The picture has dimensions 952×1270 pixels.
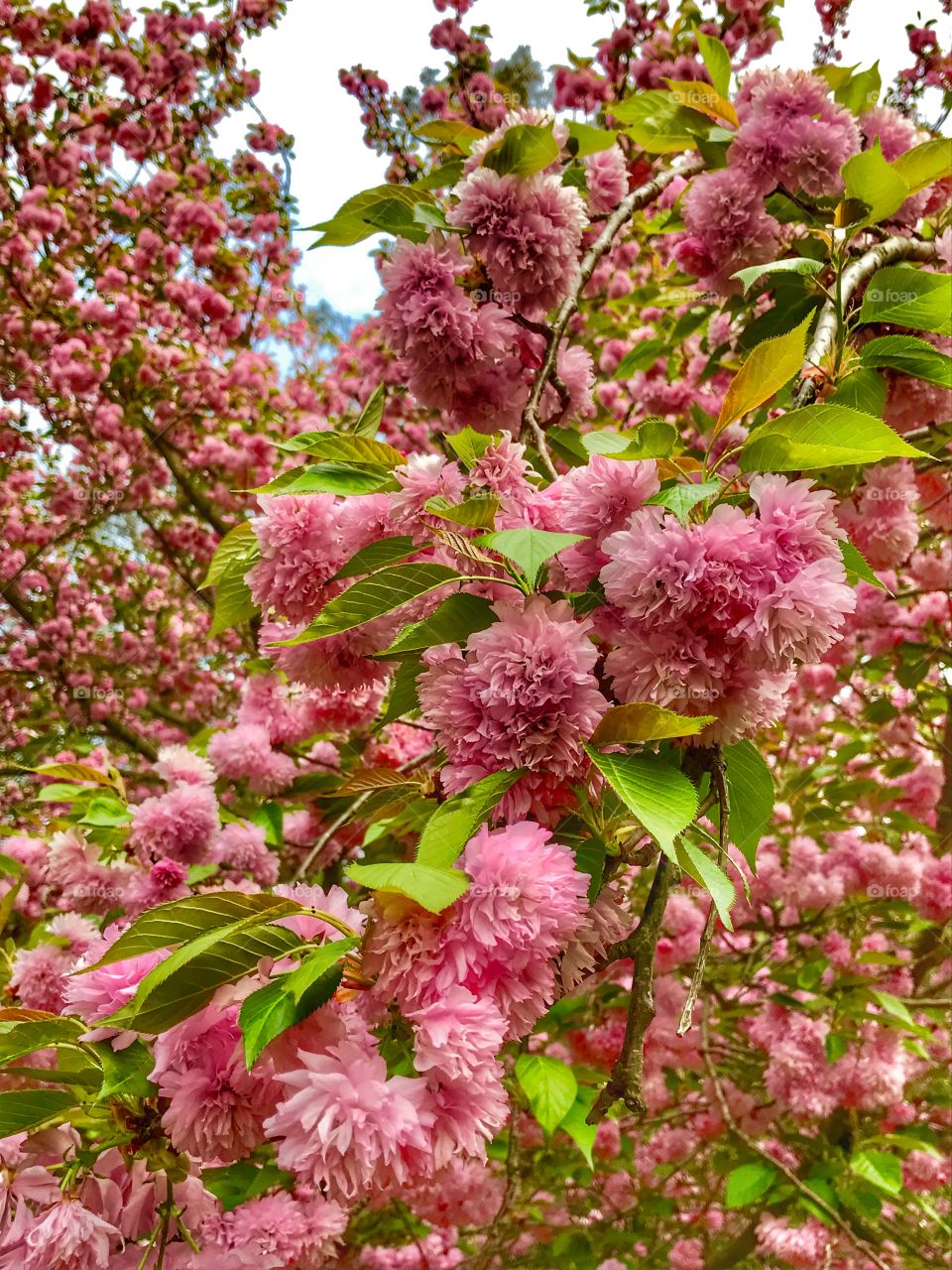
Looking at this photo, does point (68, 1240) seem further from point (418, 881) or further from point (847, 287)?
point (847, 287)

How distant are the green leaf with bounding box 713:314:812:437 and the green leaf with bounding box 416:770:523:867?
1.26 feet

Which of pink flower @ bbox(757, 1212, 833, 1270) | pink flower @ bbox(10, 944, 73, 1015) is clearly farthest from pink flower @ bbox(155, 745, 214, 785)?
pink flower @ bbox(757, 1212, 833, 1270)

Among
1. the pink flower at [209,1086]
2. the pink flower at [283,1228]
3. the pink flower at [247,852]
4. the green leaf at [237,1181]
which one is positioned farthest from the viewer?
the pink flower at [247,852]

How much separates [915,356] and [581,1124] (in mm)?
1256

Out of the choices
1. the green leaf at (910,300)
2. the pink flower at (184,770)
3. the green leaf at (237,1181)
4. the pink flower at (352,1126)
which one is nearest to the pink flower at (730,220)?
the green leaf at (910,300)

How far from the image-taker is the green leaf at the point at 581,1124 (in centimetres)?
116

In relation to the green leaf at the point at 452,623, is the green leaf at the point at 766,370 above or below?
above

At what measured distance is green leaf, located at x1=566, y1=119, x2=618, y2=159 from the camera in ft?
4.68

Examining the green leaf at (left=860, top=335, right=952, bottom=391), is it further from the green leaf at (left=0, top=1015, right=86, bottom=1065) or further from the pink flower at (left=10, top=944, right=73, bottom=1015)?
the pink flower at (left=10, top=944, right=73, bottom=1015)

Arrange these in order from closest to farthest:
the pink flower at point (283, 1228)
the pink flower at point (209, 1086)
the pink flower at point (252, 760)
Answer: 1. the pink flower at point (209, 1086)
2. the pink flower at point (283, 1228)
3. the pink flower at point (252, 760)

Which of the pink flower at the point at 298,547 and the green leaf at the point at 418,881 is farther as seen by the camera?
the pink flower at the point at 298,547

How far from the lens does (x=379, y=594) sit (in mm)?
774

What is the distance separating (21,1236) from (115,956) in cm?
34

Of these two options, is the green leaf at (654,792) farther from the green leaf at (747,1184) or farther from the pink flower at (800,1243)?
the pink flower at (800,1243)
